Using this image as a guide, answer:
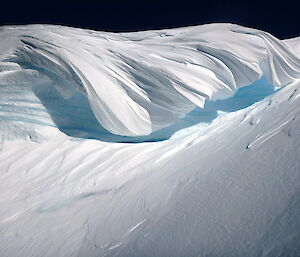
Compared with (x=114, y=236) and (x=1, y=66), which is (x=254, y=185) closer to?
(x=114, y=236)

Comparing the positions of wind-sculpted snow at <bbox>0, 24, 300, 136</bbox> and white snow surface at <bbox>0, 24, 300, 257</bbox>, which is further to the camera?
wind-sculpted snow at <bbox>0, 24, 300, 136</bbox>

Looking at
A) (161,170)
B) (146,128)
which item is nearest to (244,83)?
(146,128)

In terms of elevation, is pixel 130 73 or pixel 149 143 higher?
pixel 130 73

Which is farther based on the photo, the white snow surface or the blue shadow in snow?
the blue shadow in snow

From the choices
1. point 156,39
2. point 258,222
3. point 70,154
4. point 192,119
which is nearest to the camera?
point 258,222

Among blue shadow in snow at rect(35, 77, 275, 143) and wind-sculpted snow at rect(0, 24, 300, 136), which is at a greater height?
wind-sculpted snow at rect(0, 24, 300, 136)

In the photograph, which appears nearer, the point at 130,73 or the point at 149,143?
the point at 149,143
